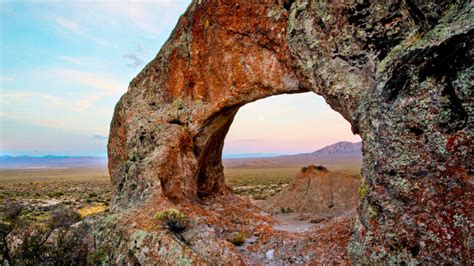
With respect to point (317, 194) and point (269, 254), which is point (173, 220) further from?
point (317, 194)

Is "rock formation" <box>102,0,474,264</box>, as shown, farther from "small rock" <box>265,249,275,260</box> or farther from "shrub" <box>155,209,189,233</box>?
"small rock" <box>265,249,275,260</box>

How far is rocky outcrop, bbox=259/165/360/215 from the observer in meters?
25.1

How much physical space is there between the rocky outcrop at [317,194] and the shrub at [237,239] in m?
14.8

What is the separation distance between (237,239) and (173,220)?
2.16 meters

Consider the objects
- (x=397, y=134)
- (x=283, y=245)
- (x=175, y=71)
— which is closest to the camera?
(x=397, y=134)

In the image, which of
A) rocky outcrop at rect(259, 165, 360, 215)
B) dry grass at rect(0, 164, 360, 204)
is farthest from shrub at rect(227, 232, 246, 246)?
dry grass at rect(0, 164, 360, 204)

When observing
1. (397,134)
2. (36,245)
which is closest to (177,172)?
(36,245)

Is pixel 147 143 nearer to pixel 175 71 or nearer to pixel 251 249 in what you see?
pixel 175 71

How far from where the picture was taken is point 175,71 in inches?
548

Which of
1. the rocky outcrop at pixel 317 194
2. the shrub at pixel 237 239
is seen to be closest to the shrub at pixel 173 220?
the shrub at pixel 237 239

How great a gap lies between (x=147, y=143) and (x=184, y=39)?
461cm

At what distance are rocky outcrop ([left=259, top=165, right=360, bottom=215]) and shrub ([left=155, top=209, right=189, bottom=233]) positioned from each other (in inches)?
658

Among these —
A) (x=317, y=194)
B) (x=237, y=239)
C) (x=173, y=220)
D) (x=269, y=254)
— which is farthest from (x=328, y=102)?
(x=317, y=194)

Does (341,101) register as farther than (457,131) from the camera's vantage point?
Yes
